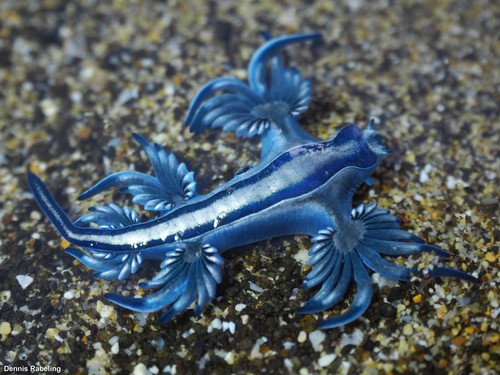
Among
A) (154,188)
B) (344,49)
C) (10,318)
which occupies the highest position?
(344,49)

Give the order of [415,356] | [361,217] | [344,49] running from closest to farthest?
[415,356]
[361,217]
[344,49]

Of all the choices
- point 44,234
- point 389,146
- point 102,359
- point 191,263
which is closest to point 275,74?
point 389,146

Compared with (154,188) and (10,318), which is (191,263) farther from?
(10,318)

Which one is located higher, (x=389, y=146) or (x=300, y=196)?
(x=389, y=146)

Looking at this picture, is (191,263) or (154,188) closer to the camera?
(191,263)
